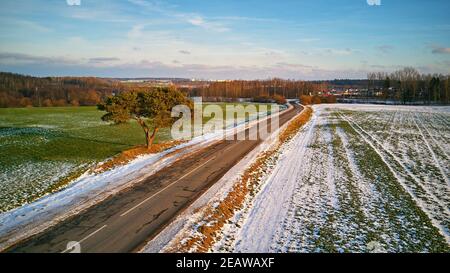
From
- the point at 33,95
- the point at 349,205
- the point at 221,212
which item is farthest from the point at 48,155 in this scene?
the point at 33,95

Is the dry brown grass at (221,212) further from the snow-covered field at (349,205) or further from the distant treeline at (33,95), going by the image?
the distant treeline at (33,95)

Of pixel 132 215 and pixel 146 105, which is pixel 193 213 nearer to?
pixel 132 215

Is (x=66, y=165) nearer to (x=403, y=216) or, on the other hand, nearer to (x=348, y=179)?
(x=348, y=179)

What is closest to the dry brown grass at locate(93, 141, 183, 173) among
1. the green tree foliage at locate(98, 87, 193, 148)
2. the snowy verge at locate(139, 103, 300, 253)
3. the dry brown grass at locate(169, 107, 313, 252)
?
the green tree foliage at locate(98, 87, 193, 148)

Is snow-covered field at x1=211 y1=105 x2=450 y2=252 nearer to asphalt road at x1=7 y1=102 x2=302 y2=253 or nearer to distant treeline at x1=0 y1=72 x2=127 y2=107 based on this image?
asphalt road at x1=7 y1=102 x2=302 y2=253
